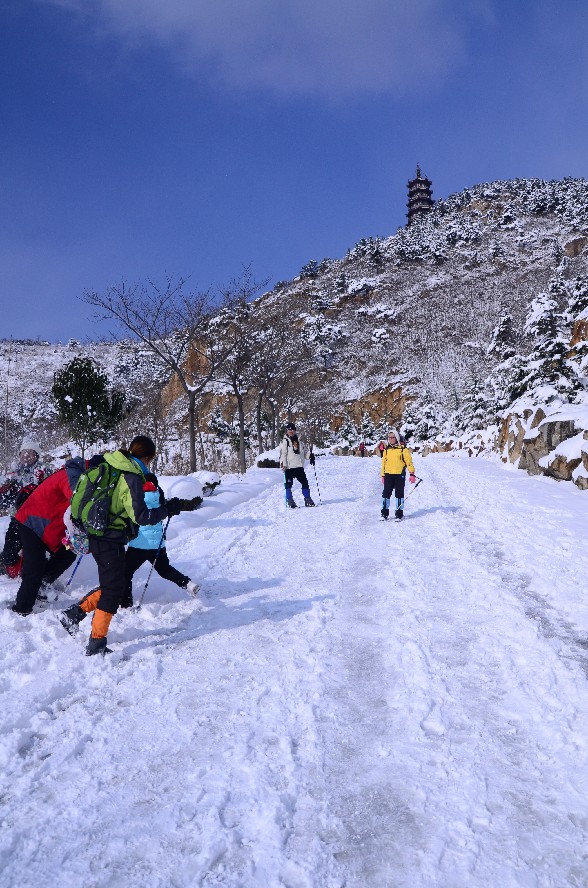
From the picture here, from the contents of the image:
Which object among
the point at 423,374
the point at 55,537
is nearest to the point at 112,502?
the point at 55,537

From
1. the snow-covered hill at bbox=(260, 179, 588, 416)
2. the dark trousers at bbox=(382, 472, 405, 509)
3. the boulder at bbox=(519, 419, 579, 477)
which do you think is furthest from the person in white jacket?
the snow-covered hill at bbox=(260, 179, 588, 416)

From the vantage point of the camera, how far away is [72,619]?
14.0ft

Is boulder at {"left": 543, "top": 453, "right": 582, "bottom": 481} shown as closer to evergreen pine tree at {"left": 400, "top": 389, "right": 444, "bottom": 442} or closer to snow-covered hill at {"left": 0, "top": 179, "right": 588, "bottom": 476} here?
snow-covered hill at {"left": 0, "top": 179, "right": 588, "bottom": 476}

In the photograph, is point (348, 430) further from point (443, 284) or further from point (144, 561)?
point (443, 284)

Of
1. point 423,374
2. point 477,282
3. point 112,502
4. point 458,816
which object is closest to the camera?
point 458,816

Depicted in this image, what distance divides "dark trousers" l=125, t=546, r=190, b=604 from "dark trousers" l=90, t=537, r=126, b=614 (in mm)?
587

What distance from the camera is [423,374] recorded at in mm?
64812

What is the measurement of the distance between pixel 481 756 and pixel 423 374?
213ft

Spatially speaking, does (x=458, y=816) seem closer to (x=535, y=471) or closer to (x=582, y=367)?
(x=535, y=471)

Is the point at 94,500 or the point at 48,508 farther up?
the point at 94,500

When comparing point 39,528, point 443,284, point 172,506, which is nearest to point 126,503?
point 172,506

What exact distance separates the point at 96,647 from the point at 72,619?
0.47m

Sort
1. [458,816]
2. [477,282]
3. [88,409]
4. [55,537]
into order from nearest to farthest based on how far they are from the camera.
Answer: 1. [458,816]
2. [55,537]
3. [88,409]
4. [477,282]

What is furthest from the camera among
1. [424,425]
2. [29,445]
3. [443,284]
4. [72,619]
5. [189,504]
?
[443,284]
